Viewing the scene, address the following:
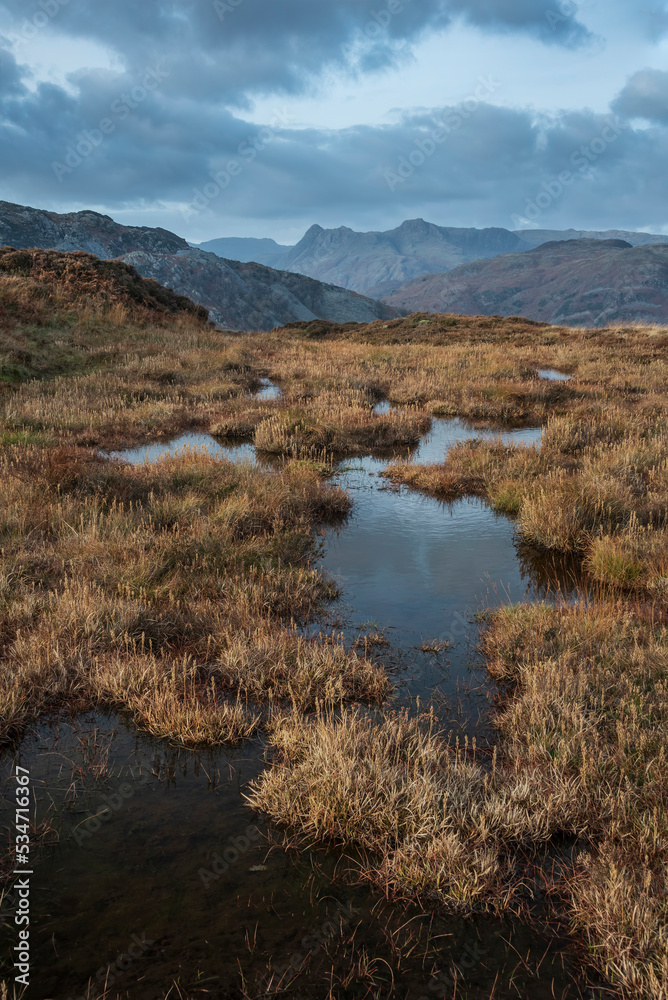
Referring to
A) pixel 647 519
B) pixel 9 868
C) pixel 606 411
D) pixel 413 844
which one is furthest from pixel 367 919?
pixel 606 411

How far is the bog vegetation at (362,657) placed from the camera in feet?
10.2

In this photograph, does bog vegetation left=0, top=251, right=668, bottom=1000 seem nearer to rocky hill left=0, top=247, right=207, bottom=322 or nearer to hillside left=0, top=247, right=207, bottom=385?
hillside left=0, top=247, right=207, bottom=385

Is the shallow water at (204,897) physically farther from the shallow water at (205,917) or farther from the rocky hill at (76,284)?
the rocky hill at (76,284)

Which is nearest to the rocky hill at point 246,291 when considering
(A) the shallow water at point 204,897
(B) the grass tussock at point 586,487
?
(B) the grass tussock at point 586,487

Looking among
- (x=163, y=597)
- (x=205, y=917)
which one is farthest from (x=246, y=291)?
(x=205, y=917)

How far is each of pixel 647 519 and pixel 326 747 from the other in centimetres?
630

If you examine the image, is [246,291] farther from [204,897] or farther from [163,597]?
[204,897]

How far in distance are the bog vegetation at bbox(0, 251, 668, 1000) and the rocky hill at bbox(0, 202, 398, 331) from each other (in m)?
110

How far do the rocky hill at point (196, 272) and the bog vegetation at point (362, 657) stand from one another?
109768mm

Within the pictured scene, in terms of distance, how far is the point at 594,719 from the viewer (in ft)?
13.2

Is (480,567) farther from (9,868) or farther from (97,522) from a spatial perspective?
(9,868)

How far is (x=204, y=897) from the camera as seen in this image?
2.97 m

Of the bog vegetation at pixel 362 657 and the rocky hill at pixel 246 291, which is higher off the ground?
the rocky hill at pixel 246 291

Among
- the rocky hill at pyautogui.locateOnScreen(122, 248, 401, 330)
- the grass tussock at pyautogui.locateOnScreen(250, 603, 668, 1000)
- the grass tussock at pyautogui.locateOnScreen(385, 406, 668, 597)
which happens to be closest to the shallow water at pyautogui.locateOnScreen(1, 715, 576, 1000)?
the grass tussock at pyautogui.locateOnScreen(250, 603, 668, 1000)
